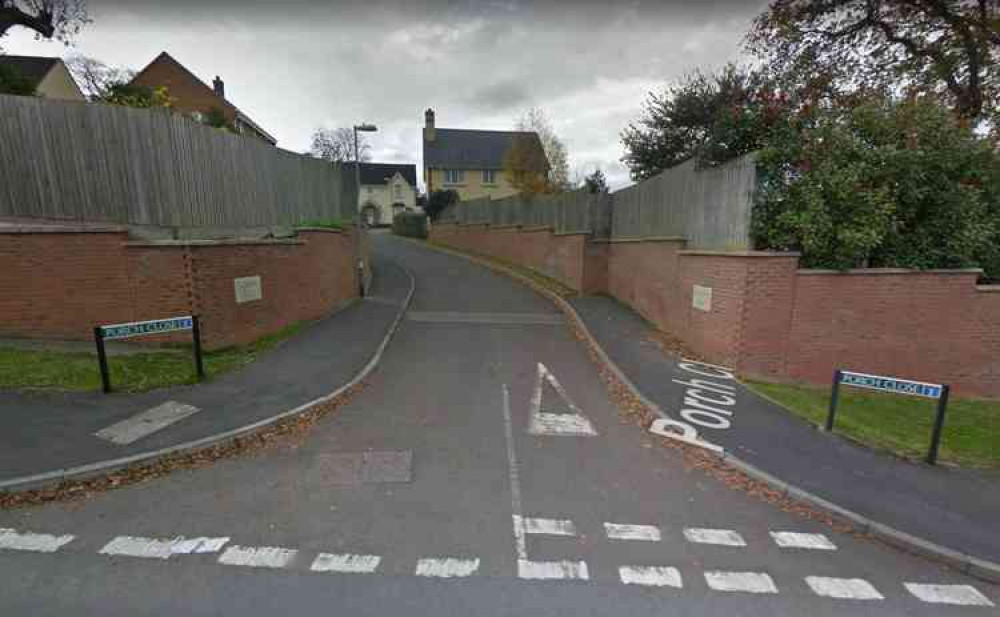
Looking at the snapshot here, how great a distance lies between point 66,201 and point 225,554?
814 centimetres

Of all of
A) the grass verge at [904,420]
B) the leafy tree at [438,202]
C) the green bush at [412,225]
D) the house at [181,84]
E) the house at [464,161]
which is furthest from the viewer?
the house at [464,161]

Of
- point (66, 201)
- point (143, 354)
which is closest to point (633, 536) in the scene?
point (143, 354)

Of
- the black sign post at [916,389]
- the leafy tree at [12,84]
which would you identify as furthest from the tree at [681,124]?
the leafy tree at [12,84]

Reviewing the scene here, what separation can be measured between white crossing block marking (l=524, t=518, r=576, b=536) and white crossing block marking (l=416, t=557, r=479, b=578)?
0.61 m

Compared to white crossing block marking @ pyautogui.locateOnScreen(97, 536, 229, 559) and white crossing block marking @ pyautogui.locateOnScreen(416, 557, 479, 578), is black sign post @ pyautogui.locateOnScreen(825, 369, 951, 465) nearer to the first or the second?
white crossing block marking @ pyautogui.locateOnScreen(416, 557, 479, 578)

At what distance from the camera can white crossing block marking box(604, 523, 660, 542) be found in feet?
11.8

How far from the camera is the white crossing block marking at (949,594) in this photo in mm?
3078

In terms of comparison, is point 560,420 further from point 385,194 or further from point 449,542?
point 385,194

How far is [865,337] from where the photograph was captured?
772 centimetres

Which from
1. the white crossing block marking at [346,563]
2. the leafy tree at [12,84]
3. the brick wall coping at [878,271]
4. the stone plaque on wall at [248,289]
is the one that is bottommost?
the white crossing block marking at [346,563]

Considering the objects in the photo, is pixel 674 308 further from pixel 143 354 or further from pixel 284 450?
pixel 143 354

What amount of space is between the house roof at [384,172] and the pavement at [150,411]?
54.5 meters

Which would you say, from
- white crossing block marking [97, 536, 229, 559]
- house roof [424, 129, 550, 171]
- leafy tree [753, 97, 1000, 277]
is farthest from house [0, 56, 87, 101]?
leafy tree [753, 97, 1000, 277]

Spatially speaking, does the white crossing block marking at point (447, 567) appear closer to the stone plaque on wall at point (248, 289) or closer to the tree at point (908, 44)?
the stone plaque on wall at point (248, 289)
